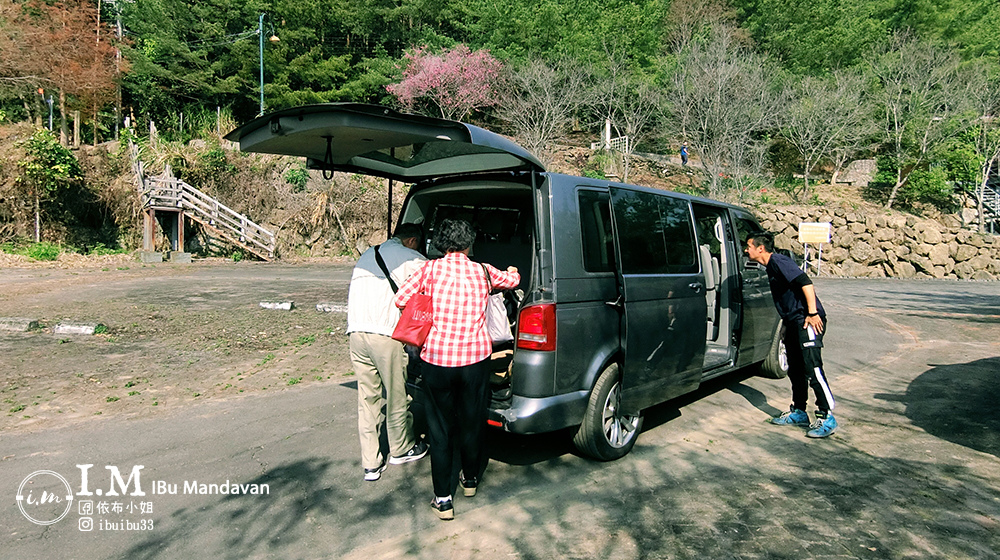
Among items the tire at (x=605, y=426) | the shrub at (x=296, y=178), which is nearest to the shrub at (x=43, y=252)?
the shrub at (x=296, y=178)

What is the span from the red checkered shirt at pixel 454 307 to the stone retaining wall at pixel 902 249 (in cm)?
2372

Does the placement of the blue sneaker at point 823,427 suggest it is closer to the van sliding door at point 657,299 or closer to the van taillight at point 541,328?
the van sliding door at point 657,299

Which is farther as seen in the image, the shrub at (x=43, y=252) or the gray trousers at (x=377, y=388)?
the shrub at (x=43, y=252)

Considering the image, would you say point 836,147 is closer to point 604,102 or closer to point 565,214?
point 604,102

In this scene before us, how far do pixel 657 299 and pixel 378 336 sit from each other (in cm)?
217

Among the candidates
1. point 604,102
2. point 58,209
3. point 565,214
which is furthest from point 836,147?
point 58,209

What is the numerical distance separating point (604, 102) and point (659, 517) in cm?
3042

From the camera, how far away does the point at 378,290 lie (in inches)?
156

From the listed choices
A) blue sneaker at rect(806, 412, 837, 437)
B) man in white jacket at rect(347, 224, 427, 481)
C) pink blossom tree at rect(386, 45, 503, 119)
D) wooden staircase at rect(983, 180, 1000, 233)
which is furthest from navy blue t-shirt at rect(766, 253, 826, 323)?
wooden staircase at rect(983, 180, 1000, 233)

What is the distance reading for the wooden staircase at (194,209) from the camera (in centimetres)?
2314

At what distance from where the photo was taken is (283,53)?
32.8 meters

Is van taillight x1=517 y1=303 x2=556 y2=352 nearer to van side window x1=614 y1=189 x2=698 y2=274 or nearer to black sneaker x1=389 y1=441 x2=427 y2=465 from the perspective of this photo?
van side window x1=614 y1=189 x2=698 y2=274

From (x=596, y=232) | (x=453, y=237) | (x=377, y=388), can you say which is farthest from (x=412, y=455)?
(x=596, y=232)

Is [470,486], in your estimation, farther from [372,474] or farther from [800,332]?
[800,332]
